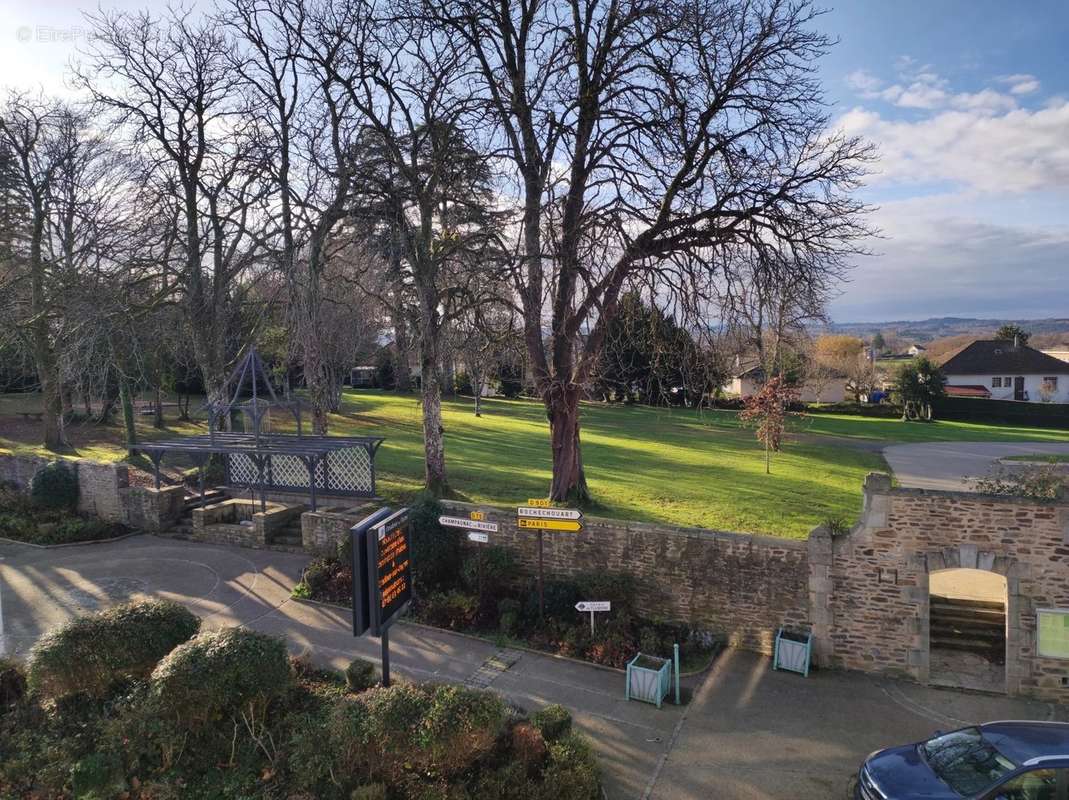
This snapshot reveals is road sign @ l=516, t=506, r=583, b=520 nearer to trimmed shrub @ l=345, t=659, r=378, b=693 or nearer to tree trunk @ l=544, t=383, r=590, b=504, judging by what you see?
trimmed shrub @ l=345, t=659, r=378, b=693

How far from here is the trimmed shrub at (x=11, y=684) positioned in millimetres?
10320

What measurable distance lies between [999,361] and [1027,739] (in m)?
71.9

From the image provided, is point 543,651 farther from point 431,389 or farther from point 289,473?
point 289,473

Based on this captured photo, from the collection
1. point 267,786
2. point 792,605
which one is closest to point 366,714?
point 267,786

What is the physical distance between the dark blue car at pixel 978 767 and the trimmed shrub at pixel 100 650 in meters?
9.74

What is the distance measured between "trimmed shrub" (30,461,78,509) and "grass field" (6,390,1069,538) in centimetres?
451

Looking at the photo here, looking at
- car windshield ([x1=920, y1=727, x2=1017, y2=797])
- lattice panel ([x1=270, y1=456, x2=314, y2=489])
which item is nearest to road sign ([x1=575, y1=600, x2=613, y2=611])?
car windshield ([x1=920, y1=727, x2=1017, y2=797])

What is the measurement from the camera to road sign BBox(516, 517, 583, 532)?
1214cm

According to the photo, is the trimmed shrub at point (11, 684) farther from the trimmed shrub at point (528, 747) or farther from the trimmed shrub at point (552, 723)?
the trimmed shrub at point (552, 723)

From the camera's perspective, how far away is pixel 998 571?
1086 centimetres

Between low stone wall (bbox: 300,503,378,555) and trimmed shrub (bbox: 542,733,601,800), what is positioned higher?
low stone wall (bbox: 300,503,378,555)

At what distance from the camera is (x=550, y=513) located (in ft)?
40.5

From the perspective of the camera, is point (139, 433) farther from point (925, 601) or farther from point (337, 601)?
point (925, 601)

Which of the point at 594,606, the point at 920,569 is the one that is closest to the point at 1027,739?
the point at 920,569
